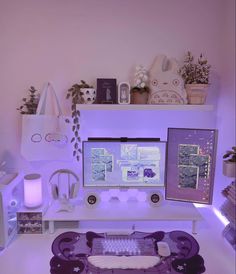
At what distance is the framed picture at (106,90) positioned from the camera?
5.24 ft

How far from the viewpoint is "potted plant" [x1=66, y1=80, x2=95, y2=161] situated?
5.17ft

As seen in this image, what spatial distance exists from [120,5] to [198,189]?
1.19 metres

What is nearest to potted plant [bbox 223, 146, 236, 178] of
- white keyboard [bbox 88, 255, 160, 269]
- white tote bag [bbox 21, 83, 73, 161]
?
white keyboard [bbox 88, 255, 160, 269]

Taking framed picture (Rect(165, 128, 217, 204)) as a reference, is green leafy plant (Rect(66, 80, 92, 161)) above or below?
above

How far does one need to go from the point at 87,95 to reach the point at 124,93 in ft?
0.71

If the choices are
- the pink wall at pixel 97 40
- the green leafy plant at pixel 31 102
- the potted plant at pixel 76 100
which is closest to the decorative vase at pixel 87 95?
the potted plant at pixel 76 100

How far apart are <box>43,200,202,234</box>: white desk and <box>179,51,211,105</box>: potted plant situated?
0.65 metres

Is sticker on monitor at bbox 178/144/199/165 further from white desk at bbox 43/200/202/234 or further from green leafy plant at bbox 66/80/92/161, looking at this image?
green leafy plant at bbox 66/80/92/161

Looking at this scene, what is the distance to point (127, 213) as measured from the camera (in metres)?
1.59

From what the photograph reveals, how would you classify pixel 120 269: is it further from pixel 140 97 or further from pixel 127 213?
pixel 140 97

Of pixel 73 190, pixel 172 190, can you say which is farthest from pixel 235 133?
pixel 73 190

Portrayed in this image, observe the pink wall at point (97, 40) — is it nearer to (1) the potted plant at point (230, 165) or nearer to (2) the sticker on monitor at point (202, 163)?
(2) the sticker on monitor at point (202, 163)

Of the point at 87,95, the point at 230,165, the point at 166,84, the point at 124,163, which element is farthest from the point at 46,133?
the point at 230,165

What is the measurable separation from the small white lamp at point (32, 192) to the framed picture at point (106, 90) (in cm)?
61
